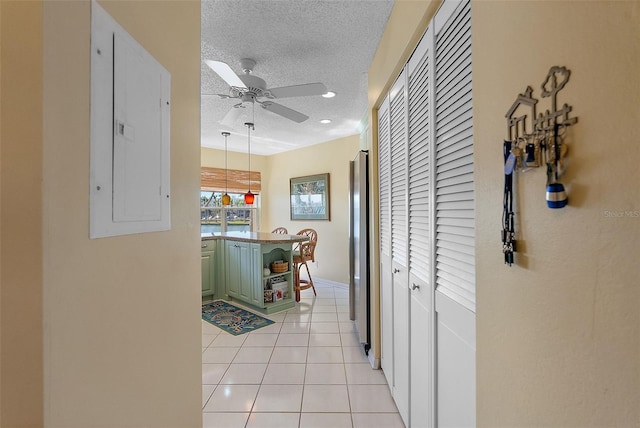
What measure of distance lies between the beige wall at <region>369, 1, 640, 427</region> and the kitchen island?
9.46 ft

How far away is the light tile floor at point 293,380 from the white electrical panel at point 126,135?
152cm

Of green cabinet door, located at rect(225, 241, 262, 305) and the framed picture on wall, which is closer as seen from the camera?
green cabinet door, located at rect(225, 241, 262, 305)

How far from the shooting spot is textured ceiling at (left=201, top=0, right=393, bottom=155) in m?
1.72

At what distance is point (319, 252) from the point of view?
5129mm

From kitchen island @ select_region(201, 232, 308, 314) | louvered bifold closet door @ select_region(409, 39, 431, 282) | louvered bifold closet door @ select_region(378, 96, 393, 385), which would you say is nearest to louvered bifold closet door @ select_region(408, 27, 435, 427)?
louvered bifold closet door @ select_region(409, 39, 431, 282)

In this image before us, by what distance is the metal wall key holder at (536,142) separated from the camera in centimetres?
51

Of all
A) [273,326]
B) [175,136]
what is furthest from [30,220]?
[273,326]

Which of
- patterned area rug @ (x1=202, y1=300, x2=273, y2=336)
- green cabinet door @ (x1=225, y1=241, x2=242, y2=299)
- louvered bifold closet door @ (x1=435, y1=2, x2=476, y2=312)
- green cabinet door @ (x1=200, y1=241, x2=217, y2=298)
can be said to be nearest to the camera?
louvered bifold closet door @ (x1=435, y1=2, x2=476, y2=312)

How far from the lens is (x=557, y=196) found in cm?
50

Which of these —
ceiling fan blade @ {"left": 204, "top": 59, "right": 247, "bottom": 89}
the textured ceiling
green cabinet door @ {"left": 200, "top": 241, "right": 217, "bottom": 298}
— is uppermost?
the textured ceiling

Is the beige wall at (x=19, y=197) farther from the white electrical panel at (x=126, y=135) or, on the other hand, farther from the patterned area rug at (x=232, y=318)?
the patterned area rug at (x=232, y=318)

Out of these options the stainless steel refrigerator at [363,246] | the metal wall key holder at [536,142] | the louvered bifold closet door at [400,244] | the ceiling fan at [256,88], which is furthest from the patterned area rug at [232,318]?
the metal wall key holder at [536,142]

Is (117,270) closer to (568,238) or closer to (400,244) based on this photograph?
(568,238)

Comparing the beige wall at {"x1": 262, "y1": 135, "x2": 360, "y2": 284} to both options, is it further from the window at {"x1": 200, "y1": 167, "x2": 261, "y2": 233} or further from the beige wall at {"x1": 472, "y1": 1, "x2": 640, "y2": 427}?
the beige wall at {"x1": 472, "y1": 1, "x2": 640, "y2": 427}
